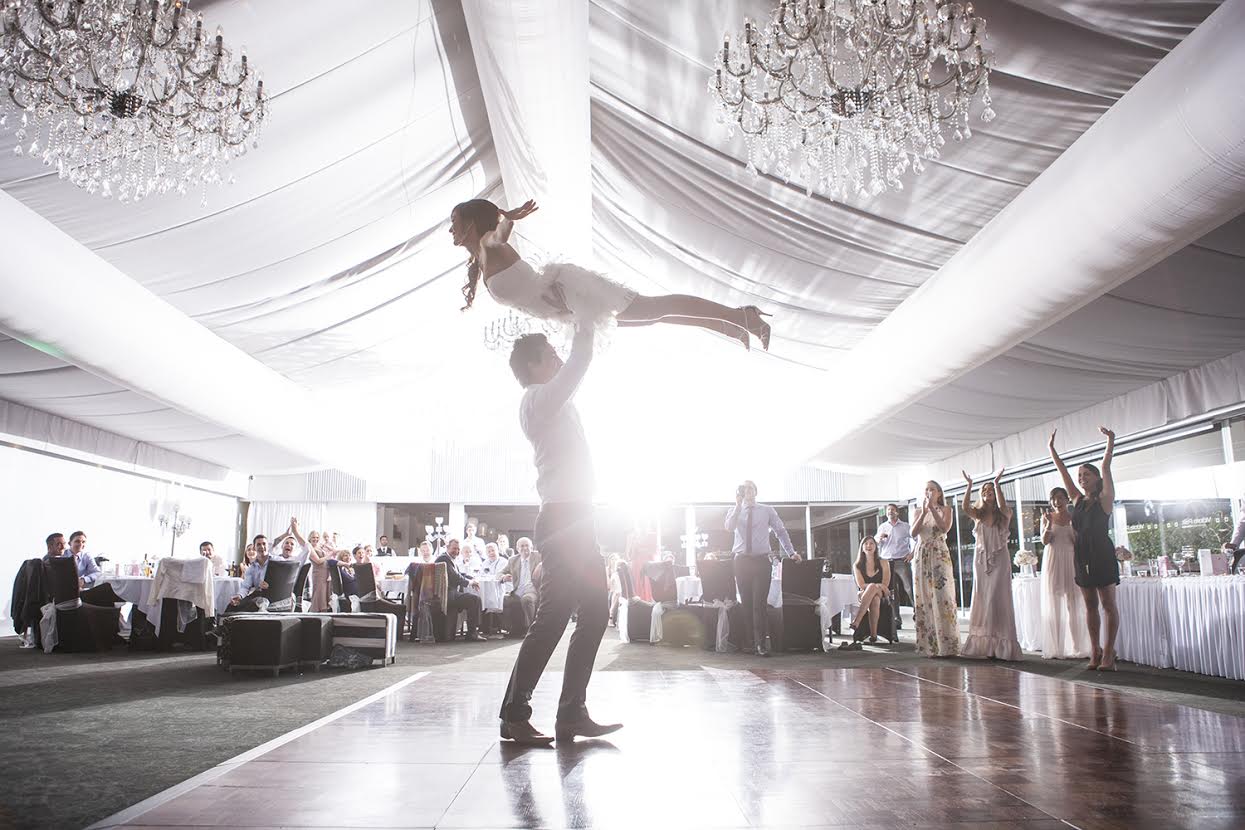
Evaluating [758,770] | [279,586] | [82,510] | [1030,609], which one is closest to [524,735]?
[758,770]

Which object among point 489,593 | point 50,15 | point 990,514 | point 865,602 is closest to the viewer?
point 50,15

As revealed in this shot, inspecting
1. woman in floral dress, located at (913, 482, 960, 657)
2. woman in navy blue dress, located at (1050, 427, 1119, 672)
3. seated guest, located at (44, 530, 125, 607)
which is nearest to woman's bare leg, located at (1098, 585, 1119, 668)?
woman in navy blue dress, located at (1050, 427, 1119, 672)

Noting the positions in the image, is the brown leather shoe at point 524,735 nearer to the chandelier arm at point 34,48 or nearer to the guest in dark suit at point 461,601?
the chandelier arm at point 34,48

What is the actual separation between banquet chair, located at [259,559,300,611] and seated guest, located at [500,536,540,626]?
2.81 metres

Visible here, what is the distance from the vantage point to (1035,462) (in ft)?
36.7

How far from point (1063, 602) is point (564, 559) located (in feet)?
19.4

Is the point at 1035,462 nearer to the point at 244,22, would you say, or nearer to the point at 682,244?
the point at 682,244

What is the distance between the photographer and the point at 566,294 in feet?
8.70

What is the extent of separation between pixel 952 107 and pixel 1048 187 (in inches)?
32.6

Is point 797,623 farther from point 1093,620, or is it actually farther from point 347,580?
point 347,580

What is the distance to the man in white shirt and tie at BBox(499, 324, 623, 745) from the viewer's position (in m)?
2.59

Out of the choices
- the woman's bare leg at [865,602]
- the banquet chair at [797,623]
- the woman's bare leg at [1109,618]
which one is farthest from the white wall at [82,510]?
the woman's bare leg at [1109,618]

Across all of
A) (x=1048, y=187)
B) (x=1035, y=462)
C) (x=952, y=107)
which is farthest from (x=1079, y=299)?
(x=1035, y=462)

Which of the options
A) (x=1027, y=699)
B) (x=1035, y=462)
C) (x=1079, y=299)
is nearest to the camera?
(x=1027, y=699)
